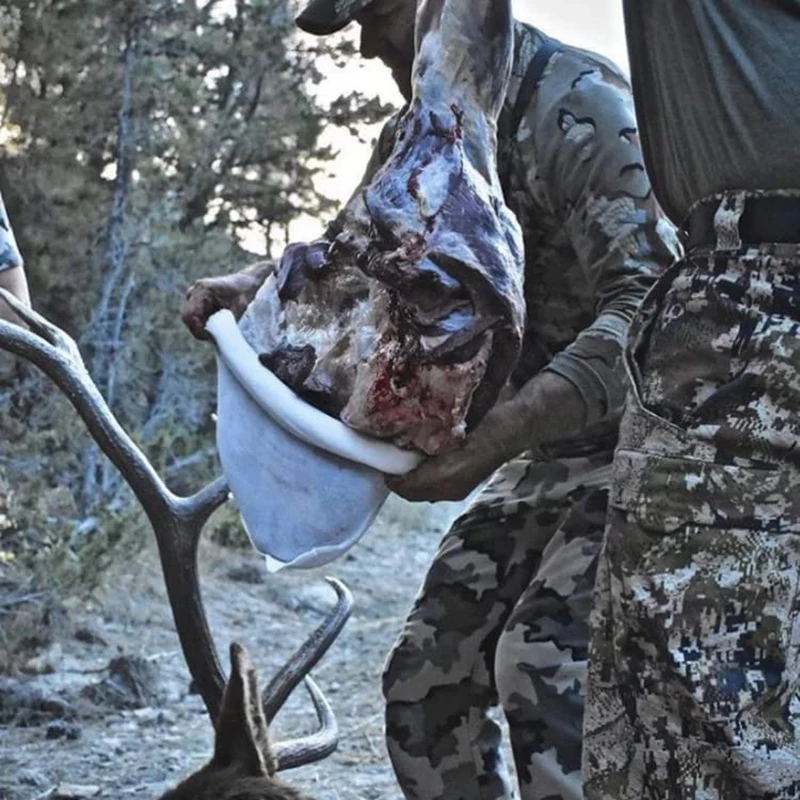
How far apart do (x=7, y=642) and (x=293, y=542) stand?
208 inches

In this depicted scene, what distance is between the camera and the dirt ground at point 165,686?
237 inches

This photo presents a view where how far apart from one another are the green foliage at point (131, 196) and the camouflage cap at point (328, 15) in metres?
4.81

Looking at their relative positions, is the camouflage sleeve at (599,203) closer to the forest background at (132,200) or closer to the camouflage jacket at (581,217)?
the camouflage jacket at (581,217)

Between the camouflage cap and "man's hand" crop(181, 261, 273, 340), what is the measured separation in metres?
0.70

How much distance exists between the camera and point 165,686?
7.52m

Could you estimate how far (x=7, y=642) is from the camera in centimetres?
739

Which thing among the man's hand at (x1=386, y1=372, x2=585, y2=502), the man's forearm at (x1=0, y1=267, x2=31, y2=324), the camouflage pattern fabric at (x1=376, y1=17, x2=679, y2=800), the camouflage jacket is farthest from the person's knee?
the man's forearm at (x1=0, y1=267, x2=31, y2=324)

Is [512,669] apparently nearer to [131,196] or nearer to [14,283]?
[14,283]

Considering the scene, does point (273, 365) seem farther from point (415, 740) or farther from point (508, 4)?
point (415, 740)

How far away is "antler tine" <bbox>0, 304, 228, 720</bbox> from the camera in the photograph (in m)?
3.75

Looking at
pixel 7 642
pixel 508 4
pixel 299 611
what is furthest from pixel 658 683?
pixel 299 611

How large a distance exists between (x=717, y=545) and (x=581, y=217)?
111cm

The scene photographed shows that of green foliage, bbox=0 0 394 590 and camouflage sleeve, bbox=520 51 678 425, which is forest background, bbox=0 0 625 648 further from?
camouflage sleeve, bbox=520 51 678 425

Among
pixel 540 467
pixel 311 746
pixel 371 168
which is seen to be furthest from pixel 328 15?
pixel 311 746
